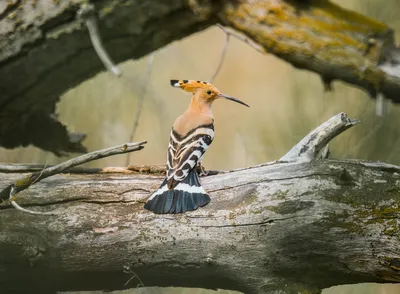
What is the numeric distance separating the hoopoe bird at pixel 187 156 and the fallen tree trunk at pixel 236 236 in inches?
1.9

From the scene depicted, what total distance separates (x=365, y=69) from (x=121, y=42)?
104cm

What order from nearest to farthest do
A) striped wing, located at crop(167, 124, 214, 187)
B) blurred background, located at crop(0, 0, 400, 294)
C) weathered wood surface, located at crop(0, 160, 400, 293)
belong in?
weathered wood surface, located at crop(0, 160, 400, 293) < striped wing, located at crop(167, 124, 214, 187) < blurred background, located at crop(0, 0, 400, 294)

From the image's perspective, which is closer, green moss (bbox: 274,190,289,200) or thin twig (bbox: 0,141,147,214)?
thin twig (bbox: 0,141,147,214)

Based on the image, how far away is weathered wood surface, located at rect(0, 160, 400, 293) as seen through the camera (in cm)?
234

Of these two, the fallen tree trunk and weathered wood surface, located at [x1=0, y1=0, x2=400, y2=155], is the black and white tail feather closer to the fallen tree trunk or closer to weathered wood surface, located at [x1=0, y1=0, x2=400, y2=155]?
the fallen tree trunk

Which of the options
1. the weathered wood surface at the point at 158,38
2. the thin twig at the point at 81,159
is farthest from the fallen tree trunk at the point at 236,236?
the weathered wood surface at the point at 158,38

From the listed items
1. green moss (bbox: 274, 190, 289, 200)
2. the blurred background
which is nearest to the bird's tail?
green moss (bbox: 274, 190, 289, 200)

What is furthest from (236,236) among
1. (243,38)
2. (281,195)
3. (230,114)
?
(230,114)

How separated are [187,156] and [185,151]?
1.6 inches

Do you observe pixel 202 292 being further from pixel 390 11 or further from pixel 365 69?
pixel 390 11

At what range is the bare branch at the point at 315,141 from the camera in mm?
2594

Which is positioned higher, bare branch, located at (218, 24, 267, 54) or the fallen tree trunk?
bare branch, located at (218, 24, 267, 54)

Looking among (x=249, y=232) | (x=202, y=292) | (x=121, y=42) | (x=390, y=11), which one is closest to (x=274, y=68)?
(x=390, y=11)

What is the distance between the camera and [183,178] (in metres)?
2.76
